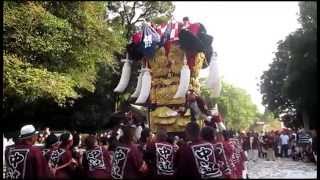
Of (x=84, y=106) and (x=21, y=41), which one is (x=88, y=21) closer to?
(x=21, y=41)

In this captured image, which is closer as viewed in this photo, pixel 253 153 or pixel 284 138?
pixel 284 138

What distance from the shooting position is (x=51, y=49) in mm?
18422

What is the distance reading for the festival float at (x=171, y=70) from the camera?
34.3 feet

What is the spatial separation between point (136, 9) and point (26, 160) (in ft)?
85.5

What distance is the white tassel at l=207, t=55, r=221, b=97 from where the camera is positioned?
34.1 ft

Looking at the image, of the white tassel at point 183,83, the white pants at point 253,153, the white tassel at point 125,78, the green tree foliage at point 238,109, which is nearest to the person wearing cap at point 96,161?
the white tassel at point 183,83

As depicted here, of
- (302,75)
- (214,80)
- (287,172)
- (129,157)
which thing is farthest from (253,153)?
(302,75)

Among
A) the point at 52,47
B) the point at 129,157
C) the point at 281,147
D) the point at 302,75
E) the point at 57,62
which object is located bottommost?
the point at 281,147

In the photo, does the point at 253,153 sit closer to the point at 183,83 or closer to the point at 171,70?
the point at 171,70

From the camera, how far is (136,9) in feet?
106

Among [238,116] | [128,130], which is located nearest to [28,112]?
[128,130]

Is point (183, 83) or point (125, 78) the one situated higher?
point (125, 78)

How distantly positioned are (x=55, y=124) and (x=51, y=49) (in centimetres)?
977

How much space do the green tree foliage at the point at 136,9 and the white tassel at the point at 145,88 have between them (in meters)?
20.5
